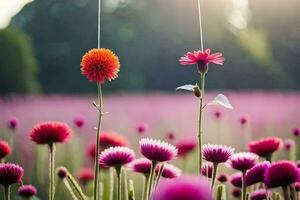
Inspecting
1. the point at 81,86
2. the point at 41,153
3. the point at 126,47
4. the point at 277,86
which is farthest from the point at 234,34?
the point at 41,153

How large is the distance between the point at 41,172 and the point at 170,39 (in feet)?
37.2

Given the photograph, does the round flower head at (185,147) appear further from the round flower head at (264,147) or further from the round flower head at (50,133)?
the round flower head at (50,133)

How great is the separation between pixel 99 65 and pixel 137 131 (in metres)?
1.40

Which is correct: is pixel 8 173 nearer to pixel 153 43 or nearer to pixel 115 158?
pixel 115 158

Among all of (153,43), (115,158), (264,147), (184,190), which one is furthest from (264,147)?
(153,43)

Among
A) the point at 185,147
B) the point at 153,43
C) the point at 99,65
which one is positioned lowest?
the point at 185,147

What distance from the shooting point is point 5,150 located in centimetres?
140

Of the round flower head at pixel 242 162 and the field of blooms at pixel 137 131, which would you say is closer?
the round flower head at pixel 242 162

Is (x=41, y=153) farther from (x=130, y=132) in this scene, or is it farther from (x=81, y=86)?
(x=81, y=86)

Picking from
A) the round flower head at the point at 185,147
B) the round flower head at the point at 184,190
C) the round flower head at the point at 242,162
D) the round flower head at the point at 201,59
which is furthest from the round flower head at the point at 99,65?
the round flower head at the point at 185,147

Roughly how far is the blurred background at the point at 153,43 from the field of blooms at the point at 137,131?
7.98m

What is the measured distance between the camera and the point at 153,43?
13.7 m

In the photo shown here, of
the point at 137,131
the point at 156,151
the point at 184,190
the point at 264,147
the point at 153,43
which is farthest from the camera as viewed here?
the point at 153,43

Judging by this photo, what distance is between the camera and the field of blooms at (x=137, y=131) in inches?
85.4
